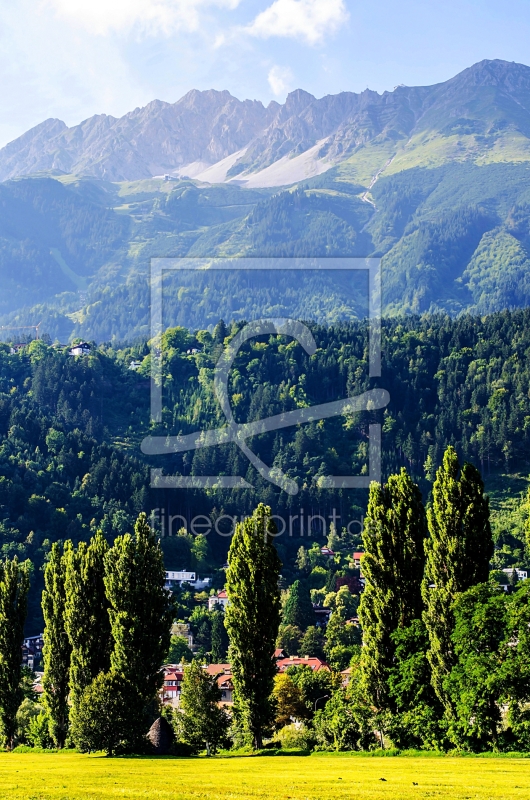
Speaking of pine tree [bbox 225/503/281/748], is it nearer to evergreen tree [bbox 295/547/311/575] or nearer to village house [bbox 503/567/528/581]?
village house [bbox 503/567/528/581]

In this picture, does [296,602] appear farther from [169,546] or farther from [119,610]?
[119,610]

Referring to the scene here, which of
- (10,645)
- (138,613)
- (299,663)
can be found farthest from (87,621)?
(299,663)

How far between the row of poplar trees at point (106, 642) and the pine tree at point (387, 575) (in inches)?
407

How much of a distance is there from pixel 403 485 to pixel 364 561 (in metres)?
4.64

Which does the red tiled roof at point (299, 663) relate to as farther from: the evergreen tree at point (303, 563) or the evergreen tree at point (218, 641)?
the evergreen tree at point (303, 563)

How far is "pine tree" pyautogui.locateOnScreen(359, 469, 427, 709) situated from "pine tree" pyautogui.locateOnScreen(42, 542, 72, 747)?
1625 cm

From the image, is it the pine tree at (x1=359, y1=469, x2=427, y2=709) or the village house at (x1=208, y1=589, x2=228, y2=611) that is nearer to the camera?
the pine tree at (x1=359, y1=469, x2=427, y2=709)

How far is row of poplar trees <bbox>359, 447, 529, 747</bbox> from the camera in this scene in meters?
50.4

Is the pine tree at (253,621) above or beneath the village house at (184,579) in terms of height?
beneath

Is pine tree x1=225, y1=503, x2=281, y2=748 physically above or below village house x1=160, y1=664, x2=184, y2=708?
above

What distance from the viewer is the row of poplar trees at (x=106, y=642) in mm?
53562

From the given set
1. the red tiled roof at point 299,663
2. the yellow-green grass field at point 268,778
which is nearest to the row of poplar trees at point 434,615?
the yellow-green grass field at point 268,778

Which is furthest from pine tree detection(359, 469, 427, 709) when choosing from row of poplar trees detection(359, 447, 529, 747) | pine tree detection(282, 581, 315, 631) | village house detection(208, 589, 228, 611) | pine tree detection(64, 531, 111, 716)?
village house detection(208, 589, 228, 611)

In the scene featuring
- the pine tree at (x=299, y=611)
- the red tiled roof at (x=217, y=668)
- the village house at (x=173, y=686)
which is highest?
the pine tree at (x=299, y=611)
